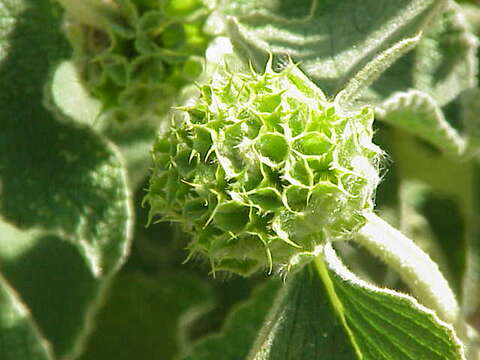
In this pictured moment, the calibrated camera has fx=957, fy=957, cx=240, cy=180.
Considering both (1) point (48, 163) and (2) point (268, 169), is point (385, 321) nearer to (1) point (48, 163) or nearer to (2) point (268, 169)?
(2) point (268, 169)

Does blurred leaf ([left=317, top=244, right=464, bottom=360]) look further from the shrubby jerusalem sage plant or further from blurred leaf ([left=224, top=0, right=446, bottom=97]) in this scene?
blurred leaf ([left=224, top=0, right=446, bottom=97])

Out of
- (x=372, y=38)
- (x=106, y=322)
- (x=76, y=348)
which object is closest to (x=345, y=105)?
(x=372, y=38)

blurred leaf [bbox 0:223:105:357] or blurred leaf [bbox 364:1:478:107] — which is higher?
blurred leaf [bbox 364:1:478:107]

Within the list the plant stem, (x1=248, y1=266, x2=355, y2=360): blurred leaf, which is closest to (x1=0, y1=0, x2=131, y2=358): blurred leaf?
(x1=248, y1=266, x2=355, y2=360): blurred leaf

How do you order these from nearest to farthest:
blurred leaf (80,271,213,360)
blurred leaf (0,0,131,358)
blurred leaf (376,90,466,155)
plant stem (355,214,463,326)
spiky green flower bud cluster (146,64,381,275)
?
1. spiky green flower bud cluster (146,64,381,275)
2. plant stem (355,214,463,326)
3. blurred leaf (376,90,466,155)
4. blurred leaf (0,0,131,358)
5. blurred leaf (80,271,213,360)

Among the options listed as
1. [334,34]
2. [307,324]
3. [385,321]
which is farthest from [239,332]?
[334,34]

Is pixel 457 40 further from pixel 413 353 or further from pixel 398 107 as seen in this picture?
pixel 413 353
